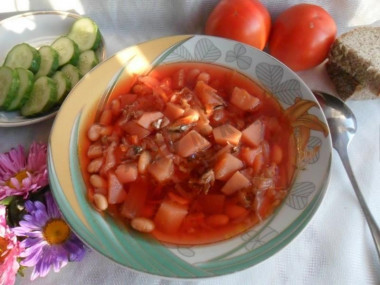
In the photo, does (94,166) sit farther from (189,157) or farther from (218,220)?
(218,220)

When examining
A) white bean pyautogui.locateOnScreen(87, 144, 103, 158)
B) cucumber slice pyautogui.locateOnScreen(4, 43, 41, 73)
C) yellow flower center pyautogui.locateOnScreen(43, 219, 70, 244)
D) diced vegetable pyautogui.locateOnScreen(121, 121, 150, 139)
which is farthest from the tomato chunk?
cucumber slice pyautogui.locateOnScreen(4, 43, 41, 73)

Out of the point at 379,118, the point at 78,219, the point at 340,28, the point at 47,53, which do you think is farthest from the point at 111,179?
the point at 340,28

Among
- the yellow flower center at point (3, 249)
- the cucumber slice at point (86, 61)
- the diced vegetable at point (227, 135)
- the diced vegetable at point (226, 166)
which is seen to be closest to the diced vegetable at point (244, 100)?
the diced vegetable at point (227, 135)

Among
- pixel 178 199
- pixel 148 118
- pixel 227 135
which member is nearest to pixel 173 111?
pixel 148 118

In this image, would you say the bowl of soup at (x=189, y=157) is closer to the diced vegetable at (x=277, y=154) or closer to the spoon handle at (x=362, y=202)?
the diced vegetable at (x=277, y=154)

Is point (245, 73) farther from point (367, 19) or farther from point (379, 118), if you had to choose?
point (367, 19)
